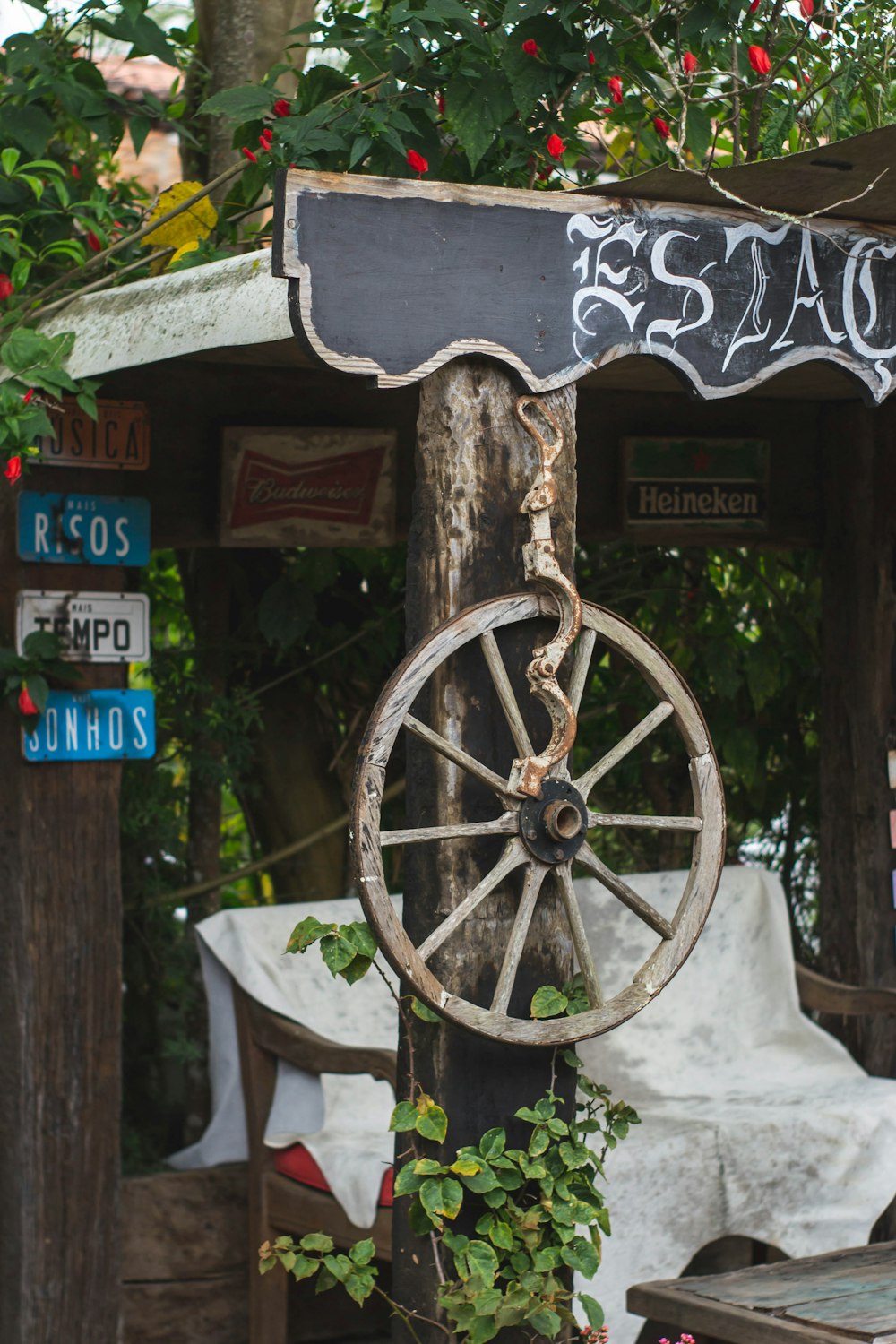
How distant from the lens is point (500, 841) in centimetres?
256

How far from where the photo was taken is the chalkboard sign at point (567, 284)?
2.39 metres

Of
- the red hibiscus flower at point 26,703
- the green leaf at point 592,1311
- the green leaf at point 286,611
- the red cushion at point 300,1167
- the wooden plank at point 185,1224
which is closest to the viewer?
the green leaf at point 592,1311

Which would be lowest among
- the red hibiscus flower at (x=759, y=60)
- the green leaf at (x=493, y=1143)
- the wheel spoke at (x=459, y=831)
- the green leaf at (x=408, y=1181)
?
the green leaf at (x=408, y=1181)

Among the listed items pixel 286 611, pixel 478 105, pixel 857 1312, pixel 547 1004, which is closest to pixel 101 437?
pixel 286 611

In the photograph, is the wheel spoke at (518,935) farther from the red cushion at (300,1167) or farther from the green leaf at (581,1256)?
the red cushion at (300,1167)

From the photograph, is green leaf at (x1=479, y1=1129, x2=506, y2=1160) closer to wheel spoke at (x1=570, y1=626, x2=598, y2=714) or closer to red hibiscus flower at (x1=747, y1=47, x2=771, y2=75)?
wheel spoke at (x1=570, y1=626, x2=598, y2=714)

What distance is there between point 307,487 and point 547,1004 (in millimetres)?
1717

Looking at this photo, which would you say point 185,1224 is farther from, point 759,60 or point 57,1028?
point 759,60

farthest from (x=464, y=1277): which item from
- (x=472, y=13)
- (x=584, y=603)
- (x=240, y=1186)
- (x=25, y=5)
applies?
(x=25, y=5)

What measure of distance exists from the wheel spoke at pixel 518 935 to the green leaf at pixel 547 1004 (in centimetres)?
4

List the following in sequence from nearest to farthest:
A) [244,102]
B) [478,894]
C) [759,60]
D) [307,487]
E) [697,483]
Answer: [478,894] < [759,60] < [244,102] < [307,487] < [697,483]

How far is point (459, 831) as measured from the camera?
2.44 m

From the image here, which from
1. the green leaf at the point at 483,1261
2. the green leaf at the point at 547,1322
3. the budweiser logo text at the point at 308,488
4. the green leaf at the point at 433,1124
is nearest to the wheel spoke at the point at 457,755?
the green leaf at the point at 433,1124

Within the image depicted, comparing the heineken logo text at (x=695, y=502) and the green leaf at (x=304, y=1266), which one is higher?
the heineken logo text at (x=695, y=502)
